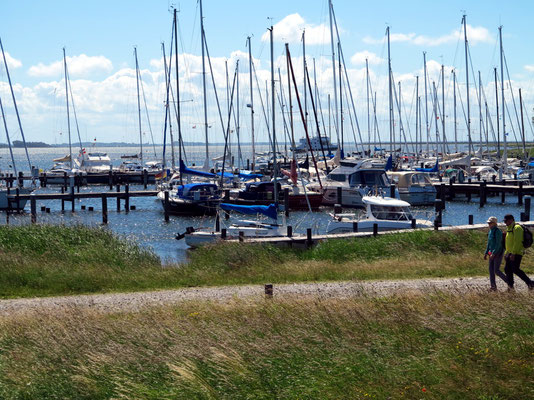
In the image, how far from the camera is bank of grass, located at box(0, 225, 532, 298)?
19359mm

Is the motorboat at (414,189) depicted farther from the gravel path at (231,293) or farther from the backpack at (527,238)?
the backpack at (527,238)

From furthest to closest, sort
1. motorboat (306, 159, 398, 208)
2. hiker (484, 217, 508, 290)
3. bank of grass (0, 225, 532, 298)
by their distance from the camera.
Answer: motorboat (306, 159, 398, 208), bank of grass (0, 225, 532, 298), hiker (484, 217, 508, 290)

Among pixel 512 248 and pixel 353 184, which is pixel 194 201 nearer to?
pixel 353 184

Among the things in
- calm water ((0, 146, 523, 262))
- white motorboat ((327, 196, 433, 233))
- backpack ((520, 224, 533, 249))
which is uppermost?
backpack ((520, 224, 533, 249))

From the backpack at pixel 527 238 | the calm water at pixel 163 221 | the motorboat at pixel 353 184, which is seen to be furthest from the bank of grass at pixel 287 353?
the motorboat at pixel 353 184

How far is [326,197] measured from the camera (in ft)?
170

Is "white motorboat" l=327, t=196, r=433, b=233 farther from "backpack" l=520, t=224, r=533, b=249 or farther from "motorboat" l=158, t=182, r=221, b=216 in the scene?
"backpack" l=520, t=224, r=533, b=249

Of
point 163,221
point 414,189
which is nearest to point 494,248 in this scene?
point 163,221

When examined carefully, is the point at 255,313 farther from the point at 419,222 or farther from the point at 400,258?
the point at 419,222

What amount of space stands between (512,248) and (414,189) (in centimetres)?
3782

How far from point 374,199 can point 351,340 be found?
77.9ft

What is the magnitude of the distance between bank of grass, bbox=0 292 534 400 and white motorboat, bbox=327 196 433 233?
1902cm

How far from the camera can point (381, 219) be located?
111 ft

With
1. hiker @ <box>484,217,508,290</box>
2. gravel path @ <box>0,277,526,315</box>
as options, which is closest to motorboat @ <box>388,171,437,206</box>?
gravel path @ <box>0,277,526,315</box>
